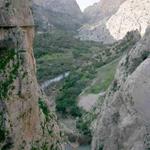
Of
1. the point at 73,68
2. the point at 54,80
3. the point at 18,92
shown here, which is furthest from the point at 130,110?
the point at 73,68

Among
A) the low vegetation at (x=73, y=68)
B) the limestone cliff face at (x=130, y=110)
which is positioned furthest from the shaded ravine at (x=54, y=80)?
the limestone cliff face at (x=130, y=110)

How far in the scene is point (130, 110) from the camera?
33.7m

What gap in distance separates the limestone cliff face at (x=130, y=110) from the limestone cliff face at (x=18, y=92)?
11.1ft

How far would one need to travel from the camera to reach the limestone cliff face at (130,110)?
3256 centimetres

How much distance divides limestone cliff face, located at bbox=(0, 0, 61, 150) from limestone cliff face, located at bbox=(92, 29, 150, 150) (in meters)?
3.38

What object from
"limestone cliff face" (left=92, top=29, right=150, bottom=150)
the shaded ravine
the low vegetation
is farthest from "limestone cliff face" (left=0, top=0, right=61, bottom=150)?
the shaded ravine

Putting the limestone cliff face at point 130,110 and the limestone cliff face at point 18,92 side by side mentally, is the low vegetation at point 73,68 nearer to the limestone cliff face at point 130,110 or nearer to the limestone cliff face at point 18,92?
the limestone cliff face at point 130,110

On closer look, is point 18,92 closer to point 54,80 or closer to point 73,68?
point 54,80

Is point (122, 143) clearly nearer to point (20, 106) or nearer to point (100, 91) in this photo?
point (20, 106)

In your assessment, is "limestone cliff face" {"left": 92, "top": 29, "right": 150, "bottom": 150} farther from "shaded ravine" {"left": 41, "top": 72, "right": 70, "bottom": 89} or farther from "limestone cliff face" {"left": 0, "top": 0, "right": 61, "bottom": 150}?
"shaded ravine" {"left": 41, "top": 72, "right": 70, "bottom": 89}

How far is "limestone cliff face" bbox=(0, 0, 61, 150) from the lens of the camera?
107 ft

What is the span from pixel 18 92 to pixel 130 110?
6532 millimetres

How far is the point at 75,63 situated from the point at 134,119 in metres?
99.2

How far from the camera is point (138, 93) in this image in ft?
110
